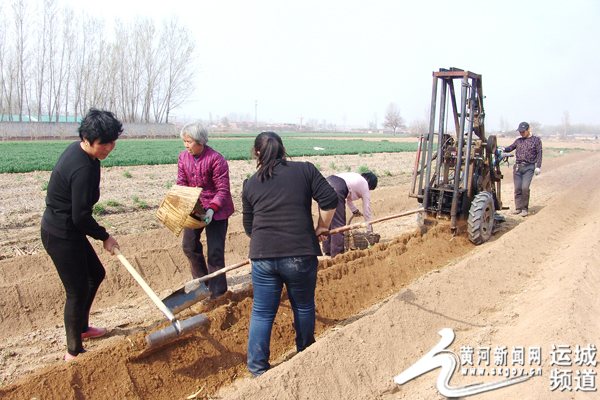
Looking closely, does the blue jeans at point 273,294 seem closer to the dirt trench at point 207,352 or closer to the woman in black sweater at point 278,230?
the woman in black sweater at point 278,230

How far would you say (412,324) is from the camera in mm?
4066

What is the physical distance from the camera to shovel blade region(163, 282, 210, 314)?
4325 mm

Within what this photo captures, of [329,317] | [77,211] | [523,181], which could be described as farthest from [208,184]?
[523,181]

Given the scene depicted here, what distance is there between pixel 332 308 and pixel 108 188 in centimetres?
801

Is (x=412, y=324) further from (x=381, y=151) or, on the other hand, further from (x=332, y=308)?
(x=381, y=151)

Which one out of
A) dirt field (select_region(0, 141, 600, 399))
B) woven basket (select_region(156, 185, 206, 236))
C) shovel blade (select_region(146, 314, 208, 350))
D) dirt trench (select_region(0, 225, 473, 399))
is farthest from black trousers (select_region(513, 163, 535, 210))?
shovel blade (select_region(146, 314, 208, 350))

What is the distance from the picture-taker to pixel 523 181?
927 cm

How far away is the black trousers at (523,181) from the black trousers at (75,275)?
837 centimetres

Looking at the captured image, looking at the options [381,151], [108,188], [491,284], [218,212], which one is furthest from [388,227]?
[381,151]

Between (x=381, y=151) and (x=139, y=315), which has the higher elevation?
(x=381, y=151)

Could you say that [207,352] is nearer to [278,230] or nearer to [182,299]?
[182,299]

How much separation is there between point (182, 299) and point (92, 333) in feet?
2.79

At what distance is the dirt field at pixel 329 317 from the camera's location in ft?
10.6

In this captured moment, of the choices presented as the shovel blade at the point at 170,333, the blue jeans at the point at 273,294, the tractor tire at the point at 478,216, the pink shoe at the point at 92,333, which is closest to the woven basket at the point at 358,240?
the tractor tire at the point at 478,216
